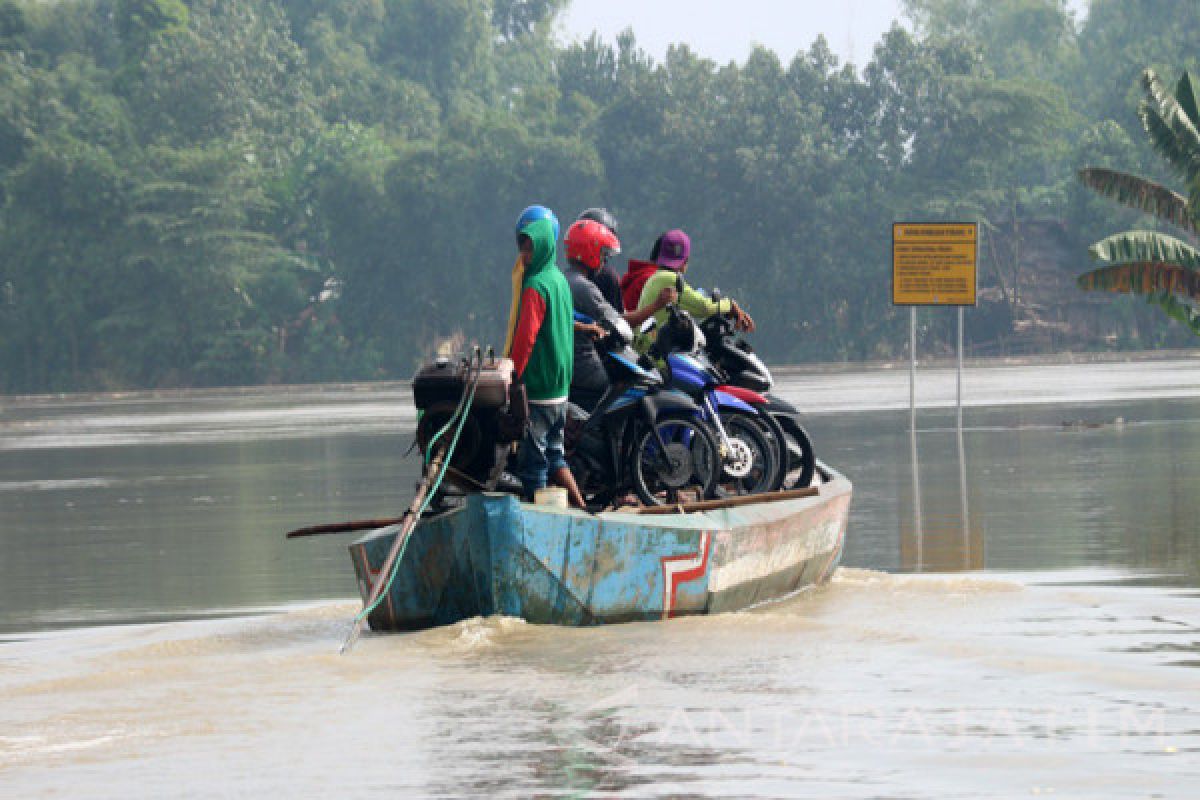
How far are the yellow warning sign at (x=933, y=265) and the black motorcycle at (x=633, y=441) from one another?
1870 centimetres

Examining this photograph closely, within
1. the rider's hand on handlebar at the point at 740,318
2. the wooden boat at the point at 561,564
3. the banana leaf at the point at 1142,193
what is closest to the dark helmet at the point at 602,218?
the rider's hand on handlebar at the point at 740,318

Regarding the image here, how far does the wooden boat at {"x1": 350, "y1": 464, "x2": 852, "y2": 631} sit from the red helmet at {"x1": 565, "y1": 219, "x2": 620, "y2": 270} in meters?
1.64

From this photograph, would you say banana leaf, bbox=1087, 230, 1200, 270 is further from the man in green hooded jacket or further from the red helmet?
the man in green hooded jacket

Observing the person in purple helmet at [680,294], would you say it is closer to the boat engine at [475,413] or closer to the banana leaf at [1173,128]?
the boat engine at [475,413]

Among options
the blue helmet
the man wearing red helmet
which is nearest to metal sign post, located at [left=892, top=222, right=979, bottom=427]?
the man wearing red helmet

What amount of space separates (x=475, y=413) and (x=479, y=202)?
69160mm

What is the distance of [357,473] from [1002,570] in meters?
12.4

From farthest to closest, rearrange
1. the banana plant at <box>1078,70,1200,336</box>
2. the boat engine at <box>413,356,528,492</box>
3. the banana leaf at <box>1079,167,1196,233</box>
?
the banana leaf at <box>1079,167,1196,233</box> → the banana plant at <box>1078,70,1200,336</box> → the boat engine at <box>413,356,528,492</box>

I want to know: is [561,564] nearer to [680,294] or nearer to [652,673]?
[652,673]

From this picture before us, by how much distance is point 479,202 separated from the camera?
7900 centimetres

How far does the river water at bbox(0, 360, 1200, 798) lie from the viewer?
7.50 m

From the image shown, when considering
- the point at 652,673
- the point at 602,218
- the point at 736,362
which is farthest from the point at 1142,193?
the point at 652,673

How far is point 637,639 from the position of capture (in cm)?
1024

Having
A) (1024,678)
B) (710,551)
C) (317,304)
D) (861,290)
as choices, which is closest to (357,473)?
(710,551)
